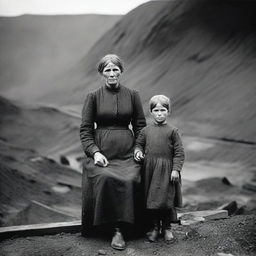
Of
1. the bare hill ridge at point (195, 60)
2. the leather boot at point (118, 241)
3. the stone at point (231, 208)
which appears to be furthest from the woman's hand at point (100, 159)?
the bare hill ridge at point (195, 60)

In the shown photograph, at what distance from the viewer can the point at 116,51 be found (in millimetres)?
16703

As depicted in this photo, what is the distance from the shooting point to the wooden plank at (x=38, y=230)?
387 centimetres

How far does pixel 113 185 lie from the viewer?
349cm

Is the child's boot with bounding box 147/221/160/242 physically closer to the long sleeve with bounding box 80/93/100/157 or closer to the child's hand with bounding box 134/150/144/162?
the child's hand with bounding box 134/150/144/162

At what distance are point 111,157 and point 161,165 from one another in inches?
17.8

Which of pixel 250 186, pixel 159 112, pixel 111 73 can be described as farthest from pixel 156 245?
pixel 250 186

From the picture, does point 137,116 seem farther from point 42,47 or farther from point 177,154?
point 42,47

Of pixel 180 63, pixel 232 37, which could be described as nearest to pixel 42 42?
pixel 180 63

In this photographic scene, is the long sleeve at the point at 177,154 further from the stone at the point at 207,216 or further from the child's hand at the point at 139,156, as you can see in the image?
the stone at the point at 207,216

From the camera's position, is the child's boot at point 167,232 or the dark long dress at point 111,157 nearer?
the dark long dress at point 111,157

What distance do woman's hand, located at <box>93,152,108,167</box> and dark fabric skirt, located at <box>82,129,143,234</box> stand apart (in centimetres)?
3

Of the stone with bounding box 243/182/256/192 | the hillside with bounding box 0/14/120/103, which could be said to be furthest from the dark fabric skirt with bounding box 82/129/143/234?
the hillside with bounding box 0/14/120/103

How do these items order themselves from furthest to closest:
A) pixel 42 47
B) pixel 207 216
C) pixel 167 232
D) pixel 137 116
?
pixel 42 47
pixel 207 216
pixel 137 116
pixel 167 232

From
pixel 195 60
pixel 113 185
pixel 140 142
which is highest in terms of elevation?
pixel 195 60
